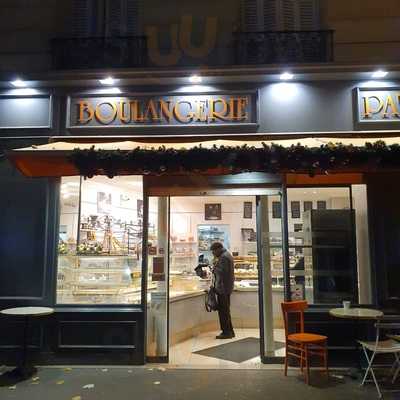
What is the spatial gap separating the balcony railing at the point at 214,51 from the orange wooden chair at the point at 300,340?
3563 mm

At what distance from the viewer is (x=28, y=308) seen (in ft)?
18.4

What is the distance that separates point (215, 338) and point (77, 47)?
5380mm

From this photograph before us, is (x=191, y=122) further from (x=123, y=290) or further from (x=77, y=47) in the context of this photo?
(x=123, y=290)

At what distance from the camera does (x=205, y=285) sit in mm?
8641

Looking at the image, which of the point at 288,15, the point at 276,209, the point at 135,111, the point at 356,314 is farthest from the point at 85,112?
the point at 356,314

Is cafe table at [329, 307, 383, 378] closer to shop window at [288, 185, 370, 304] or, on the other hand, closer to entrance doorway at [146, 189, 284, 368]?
shop window at [288, 185, 370, 304]

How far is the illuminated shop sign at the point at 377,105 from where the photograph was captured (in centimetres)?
608

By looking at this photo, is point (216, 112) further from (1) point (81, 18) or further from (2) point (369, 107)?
(1) point (81, 18)

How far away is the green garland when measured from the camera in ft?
15.7

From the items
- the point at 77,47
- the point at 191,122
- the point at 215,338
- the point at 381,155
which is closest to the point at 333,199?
the point at 381,155

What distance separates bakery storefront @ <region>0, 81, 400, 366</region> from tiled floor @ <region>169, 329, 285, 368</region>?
0.06 meters

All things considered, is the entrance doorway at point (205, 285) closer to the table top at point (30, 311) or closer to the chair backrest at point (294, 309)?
the chair backrest at point (294, 309)

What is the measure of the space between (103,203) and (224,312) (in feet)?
9.87

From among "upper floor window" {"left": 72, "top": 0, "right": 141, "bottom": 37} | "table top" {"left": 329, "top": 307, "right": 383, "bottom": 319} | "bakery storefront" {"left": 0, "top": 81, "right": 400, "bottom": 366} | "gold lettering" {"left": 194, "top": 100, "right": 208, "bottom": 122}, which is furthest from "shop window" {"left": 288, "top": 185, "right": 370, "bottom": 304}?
"upper floor window" {"left": 72, "top": 0, "right": 141, "bottom": 37}
